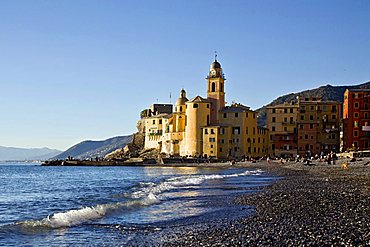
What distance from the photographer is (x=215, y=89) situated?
111 m

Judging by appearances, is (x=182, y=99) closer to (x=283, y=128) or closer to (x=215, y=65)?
(x=215, y=65)

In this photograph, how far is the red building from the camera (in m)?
91.3

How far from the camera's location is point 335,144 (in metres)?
104

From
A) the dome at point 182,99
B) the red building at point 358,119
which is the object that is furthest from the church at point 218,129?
the red building at point 358,119

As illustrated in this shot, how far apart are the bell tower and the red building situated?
2824 cm

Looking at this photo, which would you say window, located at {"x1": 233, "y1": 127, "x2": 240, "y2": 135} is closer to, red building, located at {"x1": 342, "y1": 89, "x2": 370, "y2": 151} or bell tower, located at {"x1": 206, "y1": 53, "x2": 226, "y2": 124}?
bell tower, located at {"x1": 206, "y1": 53, "x2": 226, "y2": 124}

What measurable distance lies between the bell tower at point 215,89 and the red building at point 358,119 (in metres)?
28.2

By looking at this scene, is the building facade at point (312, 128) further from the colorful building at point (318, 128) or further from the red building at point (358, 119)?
the red building at point (358, 119)

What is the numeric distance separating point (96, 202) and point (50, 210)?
4.34 meters

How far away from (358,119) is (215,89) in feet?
104

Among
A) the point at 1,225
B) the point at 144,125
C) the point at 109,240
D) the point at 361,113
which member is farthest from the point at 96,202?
the point at 144,125

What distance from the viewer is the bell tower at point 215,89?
4341 inches

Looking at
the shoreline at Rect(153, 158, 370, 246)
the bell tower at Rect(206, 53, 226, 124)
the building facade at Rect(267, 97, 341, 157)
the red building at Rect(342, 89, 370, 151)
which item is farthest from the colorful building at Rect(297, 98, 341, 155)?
the shoreline at Rect(153, 158, 370, 246)

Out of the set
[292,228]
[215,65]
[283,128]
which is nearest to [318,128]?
[283,128]
